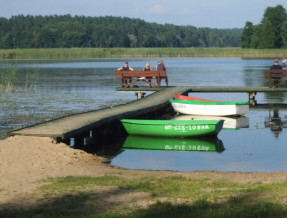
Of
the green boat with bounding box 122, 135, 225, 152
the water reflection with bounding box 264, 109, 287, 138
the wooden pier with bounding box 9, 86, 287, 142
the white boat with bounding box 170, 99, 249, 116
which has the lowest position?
the water reflection with bounding box 264, 109, 287, 138

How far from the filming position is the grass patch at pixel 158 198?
25.6 feet

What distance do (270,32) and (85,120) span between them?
365 feet

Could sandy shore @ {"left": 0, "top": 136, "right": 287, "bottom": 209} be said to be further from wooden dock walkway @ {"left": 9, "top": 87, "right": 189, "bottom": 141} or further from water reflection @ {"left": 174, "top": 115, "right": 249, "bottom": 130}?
water reflection @ {"left": 174, "top": 115, "right": 249, "bottom": 130}

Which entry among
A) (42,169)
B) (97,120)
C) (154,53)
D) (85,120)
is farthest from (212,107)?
(154,53)

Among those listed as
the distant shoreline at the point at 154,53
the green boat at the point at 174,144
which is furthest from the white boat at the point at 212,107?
the distant shoreline at the point at 154,53

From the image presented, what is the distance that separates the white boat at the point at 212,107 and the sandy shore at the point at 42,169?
972 cm

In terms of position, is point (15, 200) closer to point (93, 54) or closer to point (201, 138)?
point (201, 138)

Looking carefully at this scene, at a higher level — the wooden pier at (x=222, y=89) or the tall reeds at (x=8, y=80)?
the tall reeds at (x=8, y=80)

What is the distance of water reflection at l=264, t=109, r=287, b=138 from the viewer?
64.6 feet

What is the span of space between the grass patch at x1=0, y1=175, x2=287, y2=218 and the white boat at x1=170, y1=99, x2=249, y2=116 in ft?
39.7

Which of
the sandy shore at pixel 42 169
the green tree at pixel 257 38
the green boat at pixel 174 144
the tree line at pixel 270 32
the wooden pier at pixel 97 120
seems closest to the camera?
the sandy shore at pixel 42 169

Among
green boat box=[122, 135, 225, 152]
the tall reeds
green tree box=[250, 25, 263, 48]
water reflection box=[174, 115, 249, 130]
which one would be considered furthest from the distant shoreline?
green boat box=[122, 135, 225, 152]

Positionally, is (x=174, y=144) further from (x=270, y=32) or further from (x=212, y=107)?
(x=270, y=32)

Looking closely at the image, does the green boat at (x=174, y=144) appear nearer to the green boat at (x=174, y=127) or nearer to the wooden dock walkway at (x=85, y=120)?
the green boat at (x=174, y=127)
